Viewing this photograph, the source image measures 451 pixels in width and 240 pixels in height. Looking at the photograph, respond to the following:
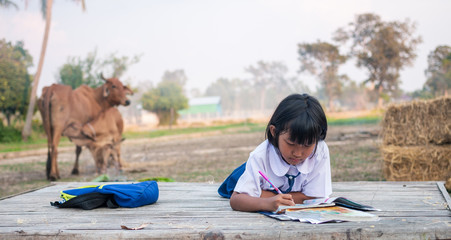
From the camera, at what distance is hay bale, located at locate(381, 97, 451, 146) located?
7004 millimetres

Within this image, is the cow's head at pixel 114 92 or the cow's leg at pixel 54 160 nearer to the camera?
the cow's leg at pixel 54 160

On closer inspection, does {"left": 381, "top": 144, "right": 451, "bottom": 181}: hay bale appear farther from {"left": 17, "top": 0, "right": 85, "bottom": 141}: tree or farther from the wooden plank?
{"left": 17, "top": 0, "right": 85, "bottom": 141}: tree

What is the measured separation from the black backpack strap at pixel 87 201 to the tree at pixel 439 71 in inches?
909

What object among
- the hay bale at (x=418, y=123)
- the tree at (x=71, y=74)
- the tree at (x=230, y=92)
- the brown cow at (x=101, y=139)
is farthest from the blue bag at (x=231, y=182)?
the tree at (x=230, y=92)

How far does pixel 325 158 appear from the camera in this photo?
9.66ft

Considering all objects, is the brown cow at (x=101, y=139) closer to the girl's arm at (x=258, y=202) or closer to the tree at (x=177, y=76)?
the girl's arm at (x=258, y=202)

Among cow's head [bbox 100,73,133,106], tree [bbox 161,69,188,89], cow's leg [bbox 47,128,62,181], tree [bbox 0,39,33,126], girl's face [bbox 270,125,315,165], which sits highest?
tree [bbox 161,69,188,89]

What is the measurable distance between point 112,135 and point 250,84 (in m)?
79.1

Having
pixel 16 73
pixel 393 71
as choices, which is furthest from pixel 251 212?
pixel 393 71

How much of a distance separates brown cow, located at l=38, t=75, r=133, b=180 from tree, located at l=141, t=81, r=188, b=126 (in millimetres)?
31551

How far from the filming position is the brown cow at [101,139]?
31.2 ft

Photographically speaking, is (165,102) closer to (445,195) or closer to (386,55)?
(386,55)

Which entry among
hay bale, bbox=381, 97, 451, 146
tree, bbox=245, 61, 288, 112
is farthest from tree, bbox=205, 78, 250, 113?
hay bale, bbox=381, 97, 451, 146

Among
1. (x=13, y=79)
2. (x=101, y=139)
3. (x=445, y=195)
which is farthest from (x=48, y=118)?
(x=13, y=79)
